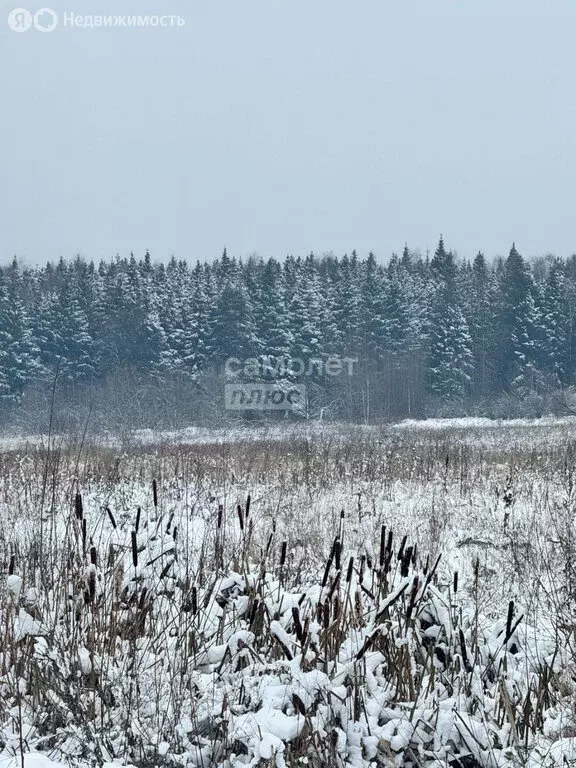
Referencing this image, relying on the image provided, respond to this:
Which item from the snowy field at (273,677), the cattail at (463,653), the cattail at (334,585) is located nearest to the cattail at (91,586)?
the snowy field at (273,677)

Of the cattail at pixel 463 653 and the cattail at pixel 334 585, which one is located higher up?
the cattail at pixel 334 585

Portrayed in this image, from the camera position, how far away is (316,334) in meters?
→ 50.8

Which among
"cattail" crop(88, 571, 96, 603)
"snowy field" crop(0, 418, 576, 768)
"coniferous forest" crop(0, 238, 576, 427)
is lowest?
"snowy field" crop(0, 418, 576, 768)

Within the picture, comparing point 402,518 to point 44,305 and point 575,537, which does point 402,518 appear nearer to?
point 575,537

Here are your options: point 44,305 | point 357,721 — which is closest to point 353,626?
point 357,721

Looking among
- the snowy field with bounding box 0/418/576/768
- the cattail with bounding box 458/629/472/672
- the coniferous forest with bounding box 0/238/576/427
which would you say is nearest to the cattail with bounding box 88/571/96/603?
the snowy field with bounding box 0/418/576/768

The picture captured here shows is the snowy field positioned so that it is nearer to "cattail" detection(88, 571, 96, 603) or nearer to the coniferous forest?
"cattail" detection(88, 571, 96, 603)

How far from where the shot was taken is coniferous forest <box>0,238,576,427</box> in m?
48.4

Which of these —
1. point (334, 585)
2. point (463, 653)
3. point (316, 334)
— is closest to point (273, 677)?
point (334, 585)

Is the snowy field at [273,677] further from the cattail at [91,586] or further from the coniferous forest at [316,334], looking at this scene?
the coniferous forest at [316,334]

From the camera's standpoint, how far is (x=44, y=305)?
52.9 m

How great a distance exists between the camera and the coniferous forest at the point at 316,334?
48.4 metres

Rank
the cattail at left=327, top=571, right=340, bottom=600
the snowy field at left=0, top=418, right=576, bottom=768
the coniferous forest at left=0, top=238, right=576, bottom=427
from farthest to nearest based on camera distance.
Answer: the coniferous forest at left=0, top=238, right=576, bottom=427 < the cattail at left=327, top=571, right=340, bottom=600 < the snowy field at left=0, top=418, right=576, bottom=768

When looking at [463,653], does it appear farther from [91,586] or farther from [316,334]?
[316,334]
